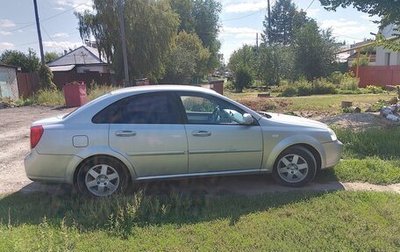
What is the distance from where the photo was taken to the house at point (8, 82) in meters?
19.7

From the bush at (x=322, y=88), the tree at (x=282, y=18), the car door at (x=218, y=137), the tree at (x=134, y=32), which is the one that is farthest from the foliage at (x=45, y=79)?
the tree at (x=282, y=18)

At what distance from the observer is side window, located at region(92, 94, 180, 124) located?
460 cm

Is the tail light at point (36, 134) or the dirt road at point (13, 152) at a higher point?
the tail light at point (36, 134)

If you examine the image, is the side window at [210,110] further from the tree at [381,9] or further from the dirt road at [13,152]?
the tree at [381,9]

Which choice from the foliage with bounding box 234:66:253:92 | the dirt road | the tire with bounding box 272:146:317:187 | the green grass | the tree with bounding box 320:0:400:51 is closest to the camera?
the green grass

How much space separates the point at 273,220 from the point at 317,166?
1.58m

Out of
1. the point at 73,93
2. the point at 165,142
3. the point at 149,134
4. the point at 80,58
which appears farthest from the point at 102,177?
the point at 80,58

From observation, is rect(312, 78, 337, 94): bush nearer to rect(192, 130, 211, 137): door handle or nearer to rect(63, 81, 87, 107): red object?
rect(63, 81, 87, 107): red object

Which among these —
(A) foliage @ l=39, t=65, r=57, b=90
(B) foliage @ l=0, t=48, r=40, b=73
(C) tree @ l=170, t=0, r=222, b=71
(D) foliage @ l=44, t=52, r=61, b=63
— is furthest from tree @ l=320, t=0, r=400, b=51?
(D) foliage @ l=44, t=52, r=61, b=63

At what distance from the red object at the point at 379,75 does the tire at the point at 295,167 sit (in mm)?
29299

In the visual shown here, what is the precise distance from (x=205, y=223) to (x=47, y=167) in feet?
7.32

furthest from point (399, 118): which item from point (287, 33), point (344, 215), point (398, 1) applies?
point (287, 33)

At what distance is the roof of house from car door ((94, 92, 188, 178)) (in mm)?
32592

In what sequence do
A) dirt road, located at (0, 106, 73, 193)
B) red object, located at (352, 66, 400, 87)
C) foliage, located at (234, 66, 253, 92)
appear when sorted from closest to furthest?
dirt road, located at (0, 106, 73, 193)
red object, located at (352, 66, 400, 87)
foliage, located at (234, 66, 253, 92)
